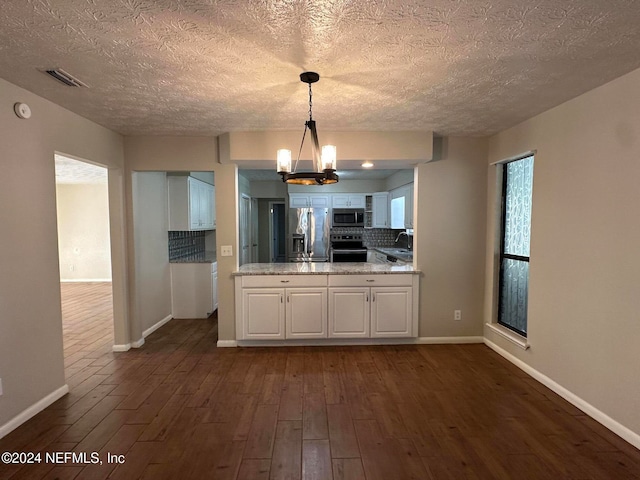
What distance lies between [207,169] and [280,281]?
5.10ft

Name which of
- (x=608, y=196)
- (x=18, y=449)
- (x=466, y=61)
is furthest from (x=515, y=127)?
(x=18, y=449)

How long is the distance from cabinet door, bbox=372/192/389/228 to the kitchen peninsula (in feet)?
9.50

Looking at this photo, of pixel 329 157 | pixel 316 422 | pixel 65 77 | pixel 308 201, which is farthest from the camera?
pixel 308 201

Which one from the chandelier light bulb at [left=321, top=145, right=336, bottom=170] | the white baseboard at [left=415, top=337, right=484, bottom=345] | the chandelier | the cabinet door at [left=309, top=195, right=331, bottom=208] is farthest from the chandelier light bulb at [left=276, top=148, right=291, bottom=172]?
the cabinet door at [left=309, top=195, right=331, bottom=208]

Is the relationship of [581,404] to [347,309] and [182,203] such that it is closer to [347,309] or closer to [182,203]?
[347,309]

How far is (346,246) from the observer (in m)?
6.78

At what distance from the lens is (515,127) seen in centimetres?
334

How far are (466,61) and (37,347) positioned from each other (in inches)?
144

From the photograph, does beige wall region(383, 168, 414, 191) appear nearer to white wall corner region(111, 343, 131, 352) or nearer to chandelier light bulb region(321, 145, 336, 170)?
chandelier light bulb region(321, 145, 336, 170)

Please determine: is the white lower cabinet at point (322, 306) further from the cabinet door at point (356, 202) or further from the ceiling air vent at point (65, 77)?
the cabinet door at point (356, 202)

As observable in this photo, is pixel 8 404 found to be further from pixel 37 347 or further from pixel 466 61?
pixel 466 61

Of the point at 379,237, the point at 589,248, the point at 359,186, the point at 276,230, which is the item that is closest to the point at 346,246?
the point at 379,237

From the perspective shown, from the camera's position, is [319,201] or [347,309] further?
[319,201]

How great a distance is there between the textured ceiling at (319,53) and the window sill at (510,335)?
2.21 m
